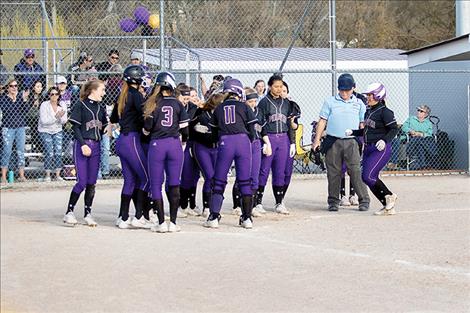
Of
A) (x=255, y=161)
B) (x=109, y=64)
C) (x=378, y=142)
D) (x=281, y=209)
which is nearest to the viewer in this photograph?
(x=255, y=161)

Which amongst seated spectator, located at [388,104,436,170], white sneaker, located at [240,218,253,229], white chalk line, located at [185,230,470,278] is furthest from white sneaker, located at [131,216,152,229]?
seated spectator, located at [388,104,436,170]

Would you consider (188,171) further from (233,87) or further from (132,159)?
(233,87)

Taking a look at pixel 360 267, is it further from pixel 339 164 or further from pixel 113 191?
pixel 113 191

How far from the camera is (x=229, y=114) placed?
12.2 metres

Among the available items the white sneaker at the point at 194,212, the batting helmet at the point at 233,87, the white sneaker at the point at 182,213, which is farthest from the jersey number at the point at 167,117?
the white sneaker at the point at 194,212

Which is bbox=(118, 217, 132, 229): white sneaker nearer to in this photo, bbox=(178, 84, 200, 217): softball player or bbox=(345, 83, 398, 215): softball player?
bbox=(178, 84, 200, 217): softball player

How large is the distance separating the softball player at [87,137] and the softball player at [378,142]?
3872 millimetres

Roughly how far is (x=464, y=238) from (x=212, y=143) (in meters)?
3.52

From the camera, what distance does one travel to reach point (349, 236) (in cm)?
1177

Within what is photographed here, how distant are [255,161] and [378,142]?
178 centimetres

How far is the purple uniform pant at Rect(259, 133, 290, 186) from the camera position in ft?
46.6

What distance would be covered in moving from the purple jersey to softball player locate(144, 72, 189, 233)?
0.53m

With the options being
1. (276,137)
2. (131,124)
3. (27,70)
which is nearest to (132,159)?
(131,124)

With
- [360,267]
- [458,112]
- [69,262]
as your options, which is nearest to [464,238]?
[360,267]
